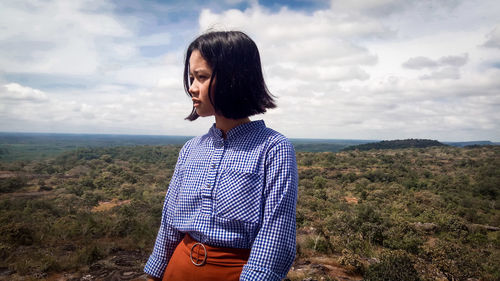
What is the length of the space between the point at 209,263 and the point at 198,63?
0.77 meters

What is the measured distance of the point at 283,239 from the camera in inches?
39.7

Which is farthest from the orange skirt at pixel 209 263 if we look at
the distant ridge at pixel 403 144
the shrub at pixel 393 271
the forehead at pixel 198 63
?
the distant ridge at pixel 403 144

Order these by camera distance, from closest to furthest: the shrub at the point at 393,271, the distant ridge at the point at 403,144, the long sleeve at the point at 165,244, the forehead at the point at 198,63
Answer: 1. the forehead at the point at 198,63
2. the long sleeve at the point at 165,244
3. the shrub at the point at 393,271
4. the distant ridge at the point at 403,144

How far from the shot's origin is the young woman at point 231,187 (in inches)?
40.2

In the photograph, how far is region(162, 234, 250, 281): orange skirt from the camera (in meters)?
1.09

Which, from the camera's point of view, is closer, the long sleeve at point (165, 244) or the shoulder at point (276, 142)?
the shoulder at point (276, 142)

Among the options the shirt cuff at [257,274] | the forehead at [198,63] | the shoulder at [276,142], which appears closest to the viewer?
the shirt cuff at [257,274]

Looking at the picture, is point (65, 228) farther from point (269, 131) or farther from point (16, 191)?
point (16, 191)

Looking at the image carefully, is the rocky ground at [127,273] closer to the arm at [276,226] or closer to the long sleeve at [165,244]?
the long sleeve at [165,244]

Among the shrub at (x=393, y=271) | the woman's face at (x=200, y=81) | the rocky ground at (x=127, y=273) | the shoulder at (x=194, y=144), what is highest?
the woman's face at (x=200, y=81)

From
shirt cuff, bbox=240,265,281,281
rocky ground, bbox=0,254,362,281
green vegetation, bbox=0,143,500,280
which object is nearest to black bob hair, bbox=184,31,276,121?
shirt cuff, bbox=240,265,281,281

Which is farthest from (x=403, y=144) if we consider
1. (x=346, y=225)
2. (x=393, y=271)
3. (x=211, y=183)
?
(x=211, y=183)

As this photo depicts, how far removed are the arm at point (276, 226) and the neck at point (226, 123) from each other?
0.84 feet

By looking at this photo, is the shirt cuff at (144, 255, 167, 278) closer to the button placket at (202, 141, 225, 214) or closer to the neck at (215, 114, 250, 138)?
the button placket at (202, 141, 225, 214)
